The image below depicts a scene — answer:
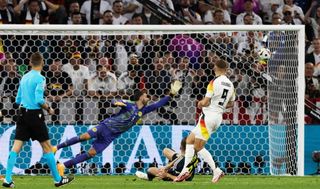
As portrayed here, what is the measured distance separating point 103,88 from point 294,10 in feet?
20.5

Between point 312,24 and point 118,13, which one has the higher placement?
point 118,13

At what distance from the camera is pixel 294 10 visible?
23172 millimetres

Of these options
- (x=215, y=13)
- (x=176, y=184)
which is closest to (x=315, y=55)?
(x=215, y=13)

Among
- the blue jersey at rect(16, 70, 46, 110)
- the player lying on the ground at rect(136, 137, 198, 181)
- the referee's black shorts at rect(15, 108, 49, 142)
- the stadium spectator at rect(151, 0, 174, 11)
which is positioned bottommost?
the player lying on the ground at rect(136, 137, 198, 181)

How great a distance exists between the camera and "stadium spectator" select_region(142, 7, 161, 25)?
862 inches

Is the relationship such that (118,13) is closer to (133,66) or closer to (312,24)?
(133,66)

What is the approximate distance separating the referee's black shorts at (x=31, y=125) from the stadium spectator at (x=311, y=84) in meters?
6.81

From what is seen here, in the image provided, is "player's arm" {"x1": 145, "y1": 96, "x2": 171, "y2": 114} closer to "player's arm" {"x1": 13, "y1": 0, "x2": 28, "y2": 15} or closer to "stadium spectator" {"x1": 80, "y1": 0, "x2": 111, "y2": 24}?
"stadium spectator" {"x1": 80, "y1": 0, "x2": 111, "y2": 24}

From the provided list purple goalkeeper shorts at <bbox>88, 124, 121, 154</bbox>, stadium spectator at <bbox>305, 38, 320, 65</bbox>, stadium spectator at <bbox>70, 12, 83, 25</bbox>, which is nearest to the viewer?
purple goalkeeper shorts at <bbox>88, 124, 121, 154</bbox>

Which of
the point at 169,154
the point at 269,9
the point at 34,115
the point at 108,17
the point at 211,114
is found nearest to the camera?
the point at 34,115

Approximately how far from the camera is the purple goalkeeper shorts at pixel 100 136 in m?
17.8

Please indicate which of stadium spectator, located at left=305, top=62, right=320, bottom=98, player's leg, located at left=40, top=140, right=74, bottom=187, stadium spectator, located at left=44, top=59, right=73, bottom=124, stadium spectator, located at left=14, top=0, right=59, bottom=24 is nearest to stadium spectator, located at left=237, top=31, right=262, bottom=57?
stadium spectator, located at left=305, top=62, right=320, bottom=98

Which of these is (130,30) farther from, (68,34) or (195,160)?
(195,160)

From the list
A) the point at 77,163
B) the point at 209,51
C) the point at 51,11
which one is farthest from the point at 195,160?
the point at 51,11
